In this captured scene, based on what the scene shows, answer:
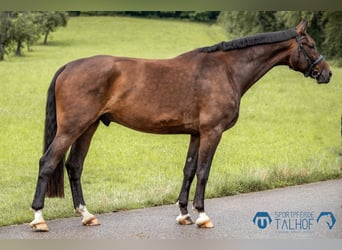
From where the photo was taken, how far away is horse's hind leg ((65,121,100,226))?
6.77m

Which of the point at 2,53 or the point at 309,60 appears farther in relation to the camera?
the point at 2,53

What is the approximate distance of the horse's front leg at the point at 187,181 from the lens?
678 cm

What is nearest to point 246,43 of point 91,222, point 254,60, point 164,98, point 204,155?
point 254,60

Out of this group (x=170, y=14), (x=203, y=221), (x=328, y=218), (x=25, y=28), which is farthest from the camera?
(x=170, y=14)

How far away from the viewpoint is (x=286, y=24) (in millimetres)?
8953

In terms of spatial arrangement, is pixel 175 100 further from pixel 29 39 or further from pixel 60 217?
pixel 29 39

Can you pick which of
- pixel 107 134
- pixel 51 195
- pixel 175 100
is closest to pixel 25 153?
pixel 107 134

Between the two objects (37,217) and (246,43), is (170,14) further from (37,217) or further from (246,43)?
(37,217)

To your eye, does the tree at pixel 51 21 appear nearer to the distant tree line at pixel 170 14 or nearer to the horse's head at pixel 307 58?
the distant tree line at pixel 170 14

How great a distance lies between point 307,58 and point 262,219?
68.7 inches

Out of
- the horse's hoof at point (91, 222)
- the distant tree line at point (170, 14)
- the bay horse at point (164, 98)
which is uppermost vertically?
the distant tree line at point (170, 14)

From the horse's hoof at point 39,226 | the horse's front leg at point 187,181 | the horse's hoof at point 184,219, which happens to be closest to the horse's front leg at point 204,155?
the horse's front leg at point 187,181

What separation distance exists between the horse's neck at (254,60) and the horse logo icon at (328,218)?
1585 mm

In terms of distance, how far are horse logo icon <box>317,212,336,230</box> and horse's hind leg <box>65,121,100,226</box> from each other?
2.37 metres
